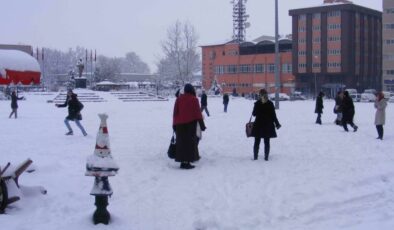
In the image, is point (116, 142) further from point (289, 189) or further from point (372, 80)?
point (372, 80)

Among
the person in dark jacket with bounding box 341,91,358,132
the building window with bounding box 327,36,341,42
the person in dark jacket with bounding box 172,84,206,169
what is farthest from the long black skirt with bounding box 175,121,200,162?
the building window with bounding box 327,36,341,42

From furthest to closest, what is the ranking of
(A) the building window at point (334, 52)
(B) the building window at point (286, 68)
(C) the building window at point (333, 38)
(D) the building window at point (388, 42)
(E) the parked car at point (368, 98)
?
(B) the building window at point (286, 68) < (C) the building window at point (333, 38) < (A) the building window at point (334, 52) < (D) the building window at point (388, 42) < (E) the parked car at point (368, 98)

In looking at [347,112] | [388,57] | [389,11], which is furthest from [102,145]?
[389,11]

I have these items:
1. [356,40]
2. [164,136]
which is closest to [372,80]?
[356,40]

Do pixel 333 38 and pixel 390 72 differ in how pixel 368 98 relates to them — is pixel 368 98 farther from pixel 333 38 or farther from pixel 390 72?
pixel 333 38

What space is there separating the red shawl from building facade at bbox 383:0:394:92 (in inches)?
3199

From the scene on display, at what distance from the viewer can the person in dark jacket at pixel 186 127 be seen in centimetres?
1084

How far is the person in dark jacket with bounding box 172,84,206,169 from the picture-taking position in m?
10.8

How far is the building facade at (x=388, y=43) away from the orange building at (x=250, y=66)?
15.2 meters

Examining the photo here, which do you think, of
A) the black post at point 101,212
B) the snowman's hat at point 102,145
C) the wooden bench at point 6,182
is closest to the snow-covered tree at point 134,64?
the wooden bench at point 6,182

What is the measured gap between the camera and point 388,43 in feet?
287

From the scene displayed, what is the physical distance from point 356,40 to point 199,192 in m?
86.0

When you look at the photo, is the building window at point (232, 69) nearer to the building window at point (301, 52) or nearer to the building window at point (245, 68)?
the building window at point (245, 68)

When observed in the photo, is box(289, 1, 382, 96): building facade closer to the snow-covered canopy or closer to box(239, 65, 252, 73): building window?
box(239, 65, 252, 73): building window
